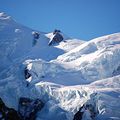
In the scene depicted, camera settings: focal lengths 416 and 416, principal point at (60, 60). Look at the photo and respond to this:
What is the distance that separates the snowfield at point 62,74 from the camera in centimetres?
9250

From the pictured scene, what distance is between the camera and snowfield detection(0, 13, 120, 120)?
9250cm

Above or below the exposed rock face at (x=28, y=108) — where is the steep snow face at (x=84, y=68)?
above

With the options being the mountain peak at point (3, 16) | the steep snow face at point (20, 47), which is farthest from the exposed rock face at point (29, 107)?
the mountain peak at point (3, 16)

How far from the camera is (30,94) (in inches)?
4060

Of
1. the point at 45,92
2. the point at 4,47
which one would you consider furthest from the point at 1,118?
the point at 4,47

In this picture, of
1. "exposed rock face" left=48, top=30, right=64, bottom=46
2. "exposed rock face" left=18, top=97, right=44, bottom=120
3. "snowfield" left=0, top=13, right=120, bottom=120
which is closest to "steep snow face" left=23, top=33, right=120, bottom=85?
"snowfield" left=0, top=13, right=120, bottom=120

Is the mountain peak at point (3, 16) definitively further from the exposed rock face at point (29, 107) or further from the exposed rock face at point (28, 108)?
the exposed rock face at point (28, 108)

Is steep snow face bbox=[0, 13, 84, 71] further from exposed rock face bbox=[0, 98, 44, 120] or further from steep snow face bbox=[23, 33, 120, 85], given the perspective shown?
exposed rock face bbox=[0, 98, 44, 120]

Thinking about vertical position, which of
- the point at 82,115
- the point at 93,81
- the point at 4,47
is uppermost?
the point at 4,47

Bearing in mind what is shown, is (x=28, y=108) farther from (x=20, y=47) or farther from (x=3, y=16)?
(x=3, y=16)

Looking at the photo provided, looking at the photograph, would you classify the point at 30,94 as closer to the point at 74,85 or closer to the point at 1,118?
the point at 74,85

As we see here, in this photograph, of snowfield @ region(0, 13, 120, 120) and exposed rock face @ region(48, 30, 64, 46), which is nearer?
snowfield @ region(0, 13, 120, 120)

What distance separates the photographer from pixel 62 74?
112 m

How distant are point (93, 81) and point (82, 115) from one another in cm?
1920
